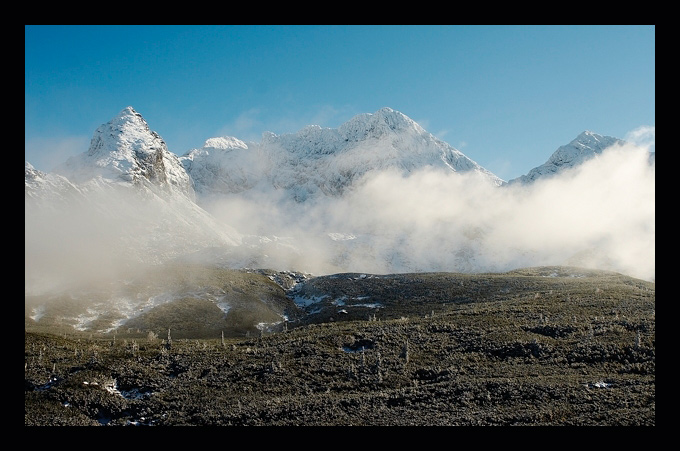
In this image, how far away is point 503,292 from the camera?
80.6 meters

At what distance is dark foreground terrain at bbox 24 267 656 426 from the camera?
70.6ft

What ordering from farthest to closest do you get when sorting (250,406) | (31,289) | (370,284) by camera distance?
(370,284) → (31,289) → (250,406)

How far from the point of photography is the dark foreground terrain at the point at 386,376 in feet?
70.6

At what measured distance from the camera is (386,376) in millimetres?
27812
